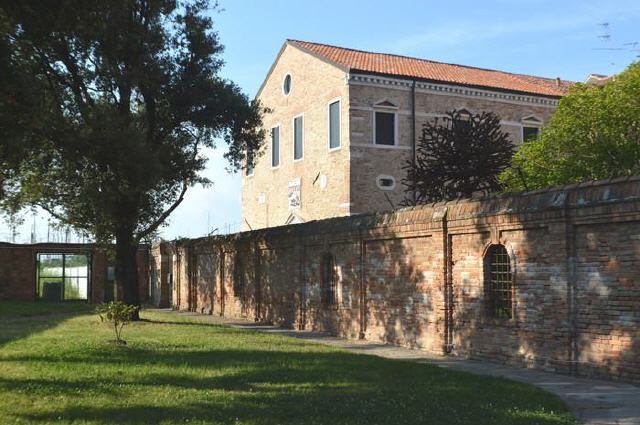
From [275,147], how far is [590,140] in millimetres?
18473

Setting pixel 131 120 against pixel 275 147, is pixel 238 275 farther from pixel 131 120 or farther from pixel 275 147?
pixel 275 147

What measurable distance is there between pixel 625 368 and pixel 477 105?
2291 centimetres

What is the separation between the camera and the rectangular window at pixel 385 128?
29625 millimetres

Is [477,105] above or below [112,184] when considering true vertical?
above

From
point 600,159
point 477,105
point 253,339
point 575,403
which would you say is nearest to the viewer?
point 575,403

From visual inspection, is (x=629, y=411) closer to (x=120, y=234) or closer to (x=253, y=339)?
(x=253, y=339)

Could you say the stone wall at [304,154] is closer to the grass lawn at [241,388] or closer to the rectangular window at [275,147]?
the rectangular window at [275,147]

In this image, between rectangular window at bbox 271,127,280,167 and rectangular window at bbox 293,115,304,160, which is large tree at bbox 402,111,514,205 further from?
rectangular window at bbox 271,127,280,167

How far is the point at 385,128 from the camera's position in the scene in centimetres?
2984

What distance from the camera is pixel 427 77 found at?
30.6 meters

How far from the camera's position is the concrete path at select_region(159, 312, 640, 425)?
791cm

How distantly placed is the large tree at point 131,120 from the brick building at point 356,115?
7072 mm

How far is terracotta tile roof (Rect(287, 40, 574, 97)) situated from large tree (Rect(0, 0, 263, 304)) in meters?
9.20

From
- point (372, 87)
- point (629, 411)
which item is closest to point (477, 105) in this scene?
point (372, 87)
